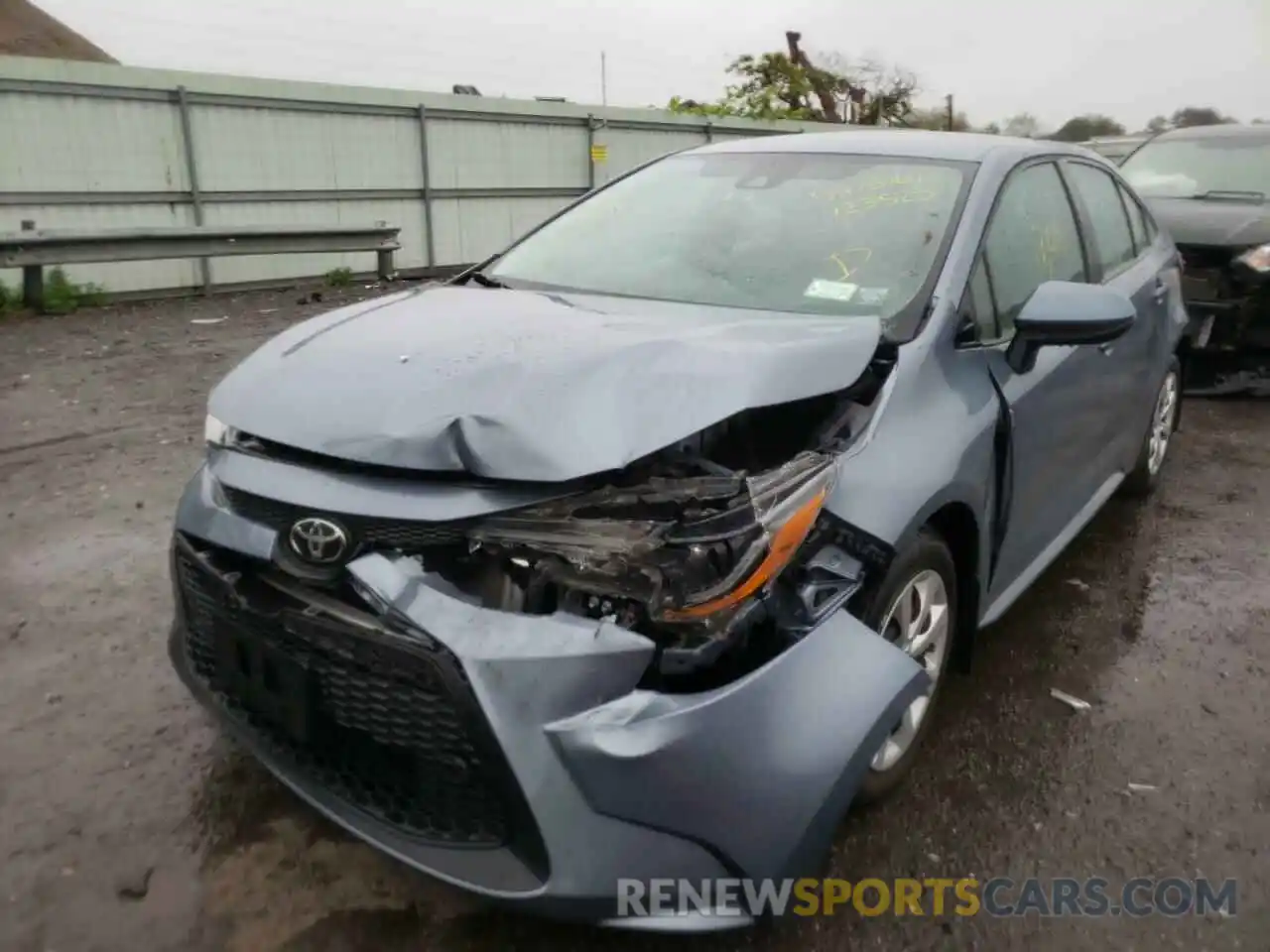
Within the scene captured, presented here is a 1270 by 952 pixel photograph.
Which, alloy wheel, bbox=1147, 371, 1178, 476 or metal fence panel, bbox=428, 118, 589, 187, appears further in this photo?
metal fence panel, bbox=428, 118, 589, 187

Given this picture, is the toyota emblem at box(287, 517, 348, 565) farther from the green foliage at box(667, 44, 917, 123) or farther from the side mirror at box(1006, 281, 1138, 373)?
the green foliage at box(667, 44, 917, 123)

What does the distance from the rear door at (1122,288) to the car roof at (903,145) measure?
28 cm

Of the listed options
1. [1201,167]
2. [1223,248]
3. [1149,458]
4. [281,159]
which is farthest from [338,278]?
[1149,458]

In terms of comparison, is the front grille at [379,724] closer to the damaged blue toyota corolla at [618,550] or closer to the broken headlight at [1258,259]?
the damaged blue toyota corolla at [618,550]

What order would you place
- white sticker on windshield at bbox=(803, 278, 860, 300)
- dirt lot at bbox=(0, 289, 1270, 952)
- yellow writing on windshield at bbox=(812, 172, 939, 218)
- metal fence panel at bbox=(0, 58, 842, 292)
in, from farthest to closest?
metal fence panel at bbox=(0, 58, 842, 292), yellow writing on windshield at bbox=(812, 172, 939, 218), white sticker on windshield at bbox=(803, 278, 860, 300), dirt lot at bbox=(0, 289, 1270, 952)

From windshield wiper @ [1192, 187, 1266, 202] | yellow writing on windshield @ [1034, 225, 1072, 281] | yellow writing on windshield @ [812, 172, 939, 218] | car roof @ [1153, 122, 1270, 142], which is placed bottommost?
yellow writing on windshield @ [1034, 225, 1072, 281]

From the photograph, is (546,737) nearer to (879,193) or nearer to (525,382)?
(525,382)

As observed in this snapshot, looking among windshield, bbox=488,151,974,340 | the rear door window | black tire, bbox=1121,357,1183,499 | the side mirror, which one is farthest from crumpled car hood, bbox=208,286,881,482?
black tire, bbox=1121,357,1183,499

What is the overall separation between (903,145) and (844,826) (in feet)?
7.25

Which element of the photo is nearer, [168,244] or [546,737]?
[546,737]

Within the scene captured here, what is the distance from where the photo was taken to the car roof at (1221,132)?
7.79 m

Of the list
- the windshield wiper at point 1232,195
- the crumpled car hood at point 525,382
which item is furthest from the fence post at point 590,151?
the crumpled car hood at point 525,382

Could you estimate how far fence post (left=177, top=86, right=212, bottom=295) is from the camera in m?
9.74

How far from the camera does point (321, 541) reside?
1.92 m
